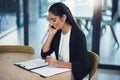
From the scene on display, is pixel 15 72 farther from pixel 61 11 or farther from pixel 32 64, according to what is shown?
pixel 61 11

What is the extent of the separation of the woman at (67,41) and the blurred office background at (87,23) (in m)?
1.55

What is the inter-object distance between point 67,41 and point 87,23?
6.63 feet

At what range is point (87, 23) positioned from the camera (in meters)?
4.14

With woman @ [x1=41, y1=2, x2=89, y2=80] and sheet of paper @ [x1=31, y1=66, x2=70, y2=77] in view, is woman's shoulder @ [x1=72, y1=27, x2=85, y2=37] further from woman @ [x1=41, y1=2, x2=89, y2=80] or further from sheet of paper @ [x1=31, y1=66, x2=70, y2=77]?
sheet of paper @ [x1=31, y1=66, x2=70, y2=77]

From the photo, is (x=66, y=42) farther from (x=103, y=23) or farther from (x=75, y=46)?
(x=103, y=23)

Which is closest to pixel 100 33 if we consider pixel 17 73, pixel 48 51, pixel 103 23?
pixel 103 23

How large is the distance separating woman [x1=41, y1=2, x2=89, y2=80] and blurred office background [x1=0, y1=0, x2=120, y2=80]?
1.55m

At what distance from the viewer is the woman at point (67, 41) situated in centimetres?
202

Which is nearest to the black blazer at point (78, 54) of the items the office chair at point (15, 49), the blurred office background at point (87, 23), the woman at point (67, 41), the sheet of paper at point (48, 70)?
the woman at point (67, 41)

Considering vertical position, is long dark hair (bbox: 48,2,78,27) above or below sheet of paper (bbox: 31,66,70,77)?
above

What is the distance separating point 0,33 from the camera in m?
4.86

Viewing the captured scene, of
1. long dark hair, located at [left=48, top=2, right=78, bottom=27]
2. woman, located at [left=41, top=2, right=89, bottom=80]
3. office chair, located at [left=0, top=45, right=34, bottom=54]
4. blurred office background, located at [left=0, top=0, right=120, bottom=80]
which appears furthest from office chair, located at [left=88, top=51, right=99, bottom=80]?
blurred office background, located at [left=0, top=0, right=120, bottom=80]

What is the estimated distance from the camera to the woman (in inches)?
79.4

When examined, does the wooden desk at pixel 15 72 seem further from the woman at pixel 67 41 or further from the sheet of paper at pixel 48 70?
the woman at pixel 67 41
